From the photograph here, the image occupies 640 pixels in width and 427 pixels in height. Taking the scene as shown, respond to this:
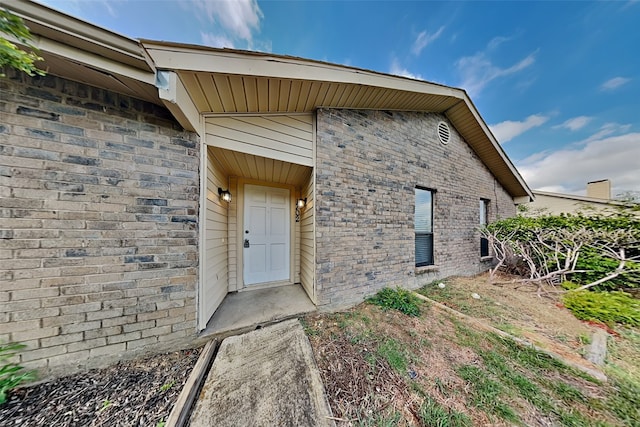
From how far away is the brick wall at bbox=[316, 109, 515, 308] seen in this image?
9.84ft

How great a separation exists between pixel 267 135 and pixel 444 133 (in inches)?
175

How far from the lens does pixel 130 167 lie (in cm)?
186

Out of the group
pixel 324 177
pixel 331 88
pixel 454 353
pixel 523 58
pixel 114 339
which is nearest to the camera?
pixel 114 339

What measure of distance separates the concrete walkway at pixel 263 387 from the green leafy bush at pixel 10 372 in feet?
4.39

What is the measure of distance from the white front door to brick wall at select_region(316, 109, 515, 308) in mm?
1340

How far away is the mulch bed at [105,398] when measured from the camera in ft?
4.37

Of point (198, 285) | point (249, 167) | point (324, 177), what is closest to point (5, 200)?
point (198, 285)

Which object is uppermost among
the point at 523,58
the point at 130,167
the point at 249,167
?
the point at 523,58

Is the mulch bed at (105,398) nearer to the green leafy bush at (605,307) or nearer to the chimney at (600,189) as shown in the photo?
the green leafy bush at (605,307)

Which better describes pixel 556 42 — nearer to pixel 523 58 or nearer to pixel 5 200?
pixel 523 58

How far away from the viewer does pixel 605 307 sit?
9.86 feet

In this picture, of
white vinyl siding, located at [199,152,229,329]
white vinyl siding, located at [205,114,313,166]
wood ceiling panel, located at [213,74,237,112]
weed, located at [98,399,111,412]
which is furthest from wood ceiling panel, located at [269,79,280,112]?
weed, located at [98,399,111,412]

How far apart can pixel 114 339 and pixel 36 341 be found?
480 millimetres

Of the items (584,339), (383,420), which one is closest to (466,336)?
(584,339)
